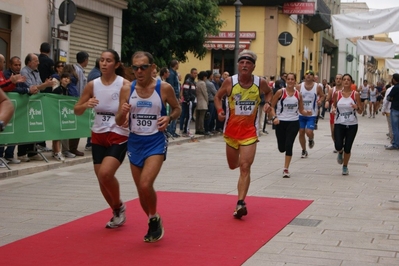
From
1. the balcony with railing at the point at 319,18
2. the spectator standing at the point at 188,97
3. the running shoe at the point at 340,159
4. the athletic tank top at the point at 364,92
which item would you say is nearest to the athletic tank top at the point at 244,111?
the running shoe at the point at 340,159

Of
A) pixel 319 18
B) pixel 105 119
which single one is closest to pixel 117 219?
pixel 105 119

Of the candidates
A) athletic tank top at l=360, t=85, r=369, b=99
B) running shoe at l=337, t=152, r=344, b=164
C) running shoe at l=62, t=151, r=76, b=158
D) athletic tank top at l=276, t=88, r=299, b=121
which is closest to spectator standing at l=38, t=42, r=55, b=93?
running shoe at l=62, t=151, r=76, b=158

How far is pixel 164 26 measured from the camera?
26000mm

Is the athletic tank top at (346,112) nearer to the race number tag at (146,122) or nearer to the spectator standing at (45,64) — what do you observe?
the spectator standing at (45,64)

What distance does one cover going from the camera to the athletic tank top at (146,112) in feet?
24.4

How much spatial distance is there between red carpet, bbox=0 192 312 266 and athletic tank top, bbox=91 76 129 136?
113cm

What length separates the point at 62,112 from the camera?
46.4ft

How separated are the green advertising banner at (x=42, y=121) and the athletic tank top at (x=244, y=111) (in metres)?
4.63

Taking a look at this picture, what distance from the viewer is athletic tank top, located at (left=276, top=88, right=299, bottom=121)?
1323cm

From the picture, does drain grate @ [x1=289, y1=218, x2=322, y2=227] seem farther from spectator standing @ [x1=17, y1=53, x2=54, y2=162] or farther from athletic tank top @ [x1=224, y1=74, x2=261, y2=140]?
spectator standing @ [x1=17, y1=53, x2=54, y2=162]

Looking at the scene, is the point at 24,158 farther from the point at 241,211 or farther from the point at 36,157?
the point at 241,211

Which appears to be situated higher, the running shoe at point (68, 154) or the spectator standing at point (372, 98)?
the spectator standing at point (372, 98)

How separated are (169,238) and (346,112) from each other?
265 inches

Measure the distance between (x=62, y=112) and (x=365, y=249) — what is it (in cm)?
828
